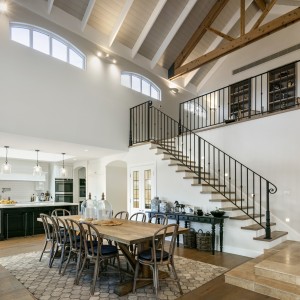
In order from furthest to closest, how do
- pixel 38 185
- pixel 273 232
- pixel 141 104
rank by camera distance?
pixel 38 185 < pixel 141 104 < pixel 273 232

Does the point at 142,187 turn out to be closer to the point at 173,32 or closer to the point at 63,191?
the point at 63,191

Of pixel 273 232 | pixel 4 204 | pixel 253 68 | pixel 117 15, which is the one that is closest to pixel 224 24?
pixel 253 68

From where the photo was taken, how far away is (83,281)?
382cm

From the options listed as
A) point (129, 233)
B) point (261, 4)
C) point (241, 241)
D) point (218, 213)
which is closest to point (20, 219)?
point (129, 233)

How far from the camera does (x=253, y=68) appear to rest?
30.9ft

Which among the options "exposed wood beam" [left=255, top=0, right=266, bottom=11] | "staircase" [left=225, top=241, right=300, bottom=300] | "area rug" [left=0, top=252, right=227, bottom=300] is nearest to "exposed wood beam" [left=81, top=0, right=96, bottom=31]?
"exposed wood beam" [left=255, top=0, right=266, bottom=11]

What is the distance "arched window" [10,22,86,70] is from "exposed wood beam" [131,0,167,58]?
1.86 m

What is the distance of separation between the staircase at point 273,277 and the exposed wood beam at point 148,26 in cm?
657

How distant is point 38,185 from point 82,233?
8.07m

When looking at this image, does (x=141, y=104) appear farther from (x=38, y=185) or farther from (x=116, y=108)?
(x=38, y=185)

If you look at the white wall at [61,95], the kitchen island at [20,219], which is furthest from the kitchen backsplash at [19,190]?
the white wall at [61,95]

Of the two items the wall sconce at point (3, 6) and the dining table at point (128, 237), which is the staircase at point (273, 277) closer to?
the dining table at point (128, 237)

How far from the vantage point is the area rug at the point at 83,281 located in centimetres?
335

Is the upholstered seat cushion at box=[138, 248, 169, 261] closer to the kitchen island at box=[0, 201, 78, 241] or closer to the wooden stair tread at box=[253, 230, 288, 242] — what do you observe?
the wooden stair tread at box=[253, 230, 288, 242]
